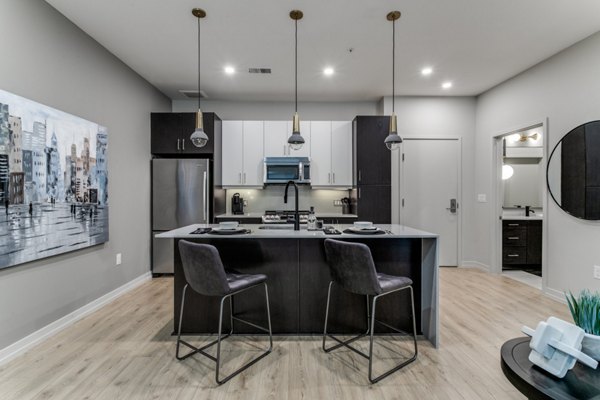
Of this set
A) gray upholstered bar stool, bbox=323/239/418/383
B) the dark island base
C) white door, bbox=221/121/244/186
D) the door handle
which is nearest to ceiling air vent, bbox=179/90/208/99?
white door, bbox=221/121/244/186

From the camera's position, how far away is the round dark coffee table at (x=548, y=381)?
0.96 metres

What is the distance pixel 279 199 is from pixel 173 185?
1688 mm

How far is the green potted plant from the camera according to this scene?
1093 millimetres

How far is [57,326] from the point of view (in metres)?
2.66

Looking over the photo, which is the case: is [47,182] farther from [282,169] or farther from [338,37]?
[338,37]

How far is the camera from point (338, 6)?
2639 mm

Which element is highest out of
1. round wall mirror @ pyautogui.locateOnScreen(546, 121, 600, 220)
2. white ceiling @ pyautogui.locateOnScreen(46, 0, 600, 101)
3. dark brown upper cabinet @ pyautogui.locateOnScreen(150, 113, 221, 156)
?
white ceiling @ pyautogui.locateOnScreen(46, 0, 600, 101)

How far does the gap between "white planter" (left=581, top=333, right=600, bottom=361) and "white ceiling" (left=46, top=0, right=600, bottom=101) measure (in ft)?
8.67

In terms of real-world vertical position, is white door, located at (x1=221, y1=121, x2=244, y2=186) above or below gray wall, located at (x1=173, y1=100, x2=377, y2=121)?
below

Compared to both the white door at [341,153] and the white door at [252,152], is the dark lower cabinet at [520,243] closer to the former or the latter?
the white door at [341,153]

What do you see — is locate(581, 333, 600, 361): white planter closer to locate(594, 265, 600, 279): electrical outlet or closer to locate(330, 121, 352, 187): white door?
locate(594, 265, 600, 279): electrical outlet

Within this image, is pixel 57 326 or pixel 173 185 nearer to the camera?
pixel 57 326

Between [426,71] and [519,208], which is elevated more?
[426,71]

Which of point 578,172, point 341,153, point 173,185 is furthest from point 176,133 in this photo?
point 578,172
